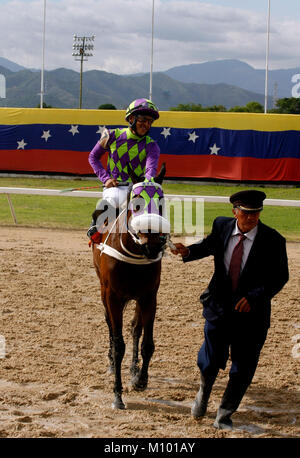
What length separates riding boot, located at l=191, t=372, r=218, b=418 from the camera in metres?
3.79

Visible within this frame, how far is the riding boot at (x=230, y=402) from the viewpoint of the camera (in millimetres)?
3664

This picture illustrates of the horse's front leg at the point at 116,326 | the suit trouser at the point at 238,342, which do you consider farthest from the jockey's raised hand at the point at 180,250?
the horse's front leg at the point at 116,326

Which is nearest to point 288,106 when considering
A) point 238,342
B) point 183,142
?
point 183,142

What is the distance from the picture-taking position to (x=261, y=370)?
4.88 metres

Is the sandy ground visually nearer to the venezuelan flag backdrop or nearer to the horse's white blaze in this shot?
the horse's white blaze

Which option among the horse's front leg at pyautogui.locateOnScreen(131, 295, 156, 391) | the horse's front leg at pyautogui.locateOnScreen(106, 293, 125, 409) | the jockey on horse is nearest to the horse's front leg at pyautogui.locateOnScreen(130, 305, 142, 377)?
the horse's front leg at pyautogui.locateOnScreen(131, 295, 156, 391)

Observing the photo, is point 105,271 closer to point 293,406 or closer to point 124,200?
point 124,200

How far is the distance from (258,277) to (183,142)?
14.4 meters

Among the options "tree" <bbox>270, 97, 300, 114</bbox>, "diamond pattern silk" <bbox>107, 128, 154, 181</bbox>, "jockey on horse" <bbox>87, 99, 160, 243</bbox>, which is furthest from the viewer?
"tree" <bbox>270, 97, 300, 114</bbox>

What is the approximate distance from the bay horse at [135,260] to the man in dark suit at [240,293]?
45 cm

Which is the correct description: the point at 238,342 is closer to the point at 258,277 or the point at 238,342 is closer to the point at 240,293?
the point at 240,293

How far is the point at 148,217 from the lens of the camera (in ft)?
11.7

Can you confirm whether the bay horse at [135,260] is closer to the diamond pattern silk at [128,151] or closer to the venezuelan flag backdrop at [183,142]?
the diamond pattern silk at [128,151]
